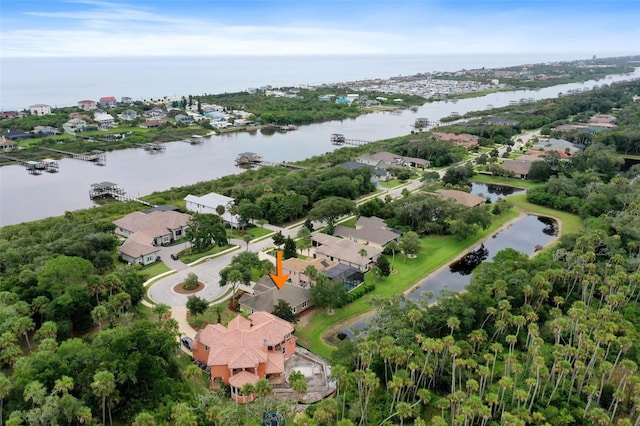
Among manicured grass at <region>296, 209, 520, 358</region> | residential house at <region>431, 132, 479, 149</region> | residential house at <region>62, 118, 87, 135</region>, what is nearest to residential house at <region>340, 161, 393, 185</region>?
manicured grass at <region>296, 209, 520, 358</region>

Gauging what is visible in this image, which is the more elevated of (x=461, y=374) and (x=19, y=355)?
(x=19, y=355)

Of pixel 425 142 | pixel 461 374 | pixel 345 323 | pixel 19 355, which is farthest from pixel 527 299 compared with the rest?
pixel 425 142

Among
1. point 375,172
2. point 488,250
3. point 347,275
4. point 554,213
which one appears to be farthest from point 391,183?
point 347,275

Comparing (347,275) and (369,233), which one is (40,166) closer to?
(369,233)

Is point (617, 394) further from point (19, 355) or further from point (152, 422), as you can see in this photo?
point (19, 355)

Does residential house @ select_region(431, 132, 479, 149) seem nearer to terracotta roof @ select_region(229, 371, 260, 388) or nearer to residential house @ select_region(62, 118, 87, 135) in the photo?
terracotta roof @ select_region(229, 371, 260, 388)

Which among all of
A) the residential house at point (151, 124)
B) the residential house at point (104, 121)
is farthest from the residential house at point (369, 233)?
the residential house at point (104, 121)
